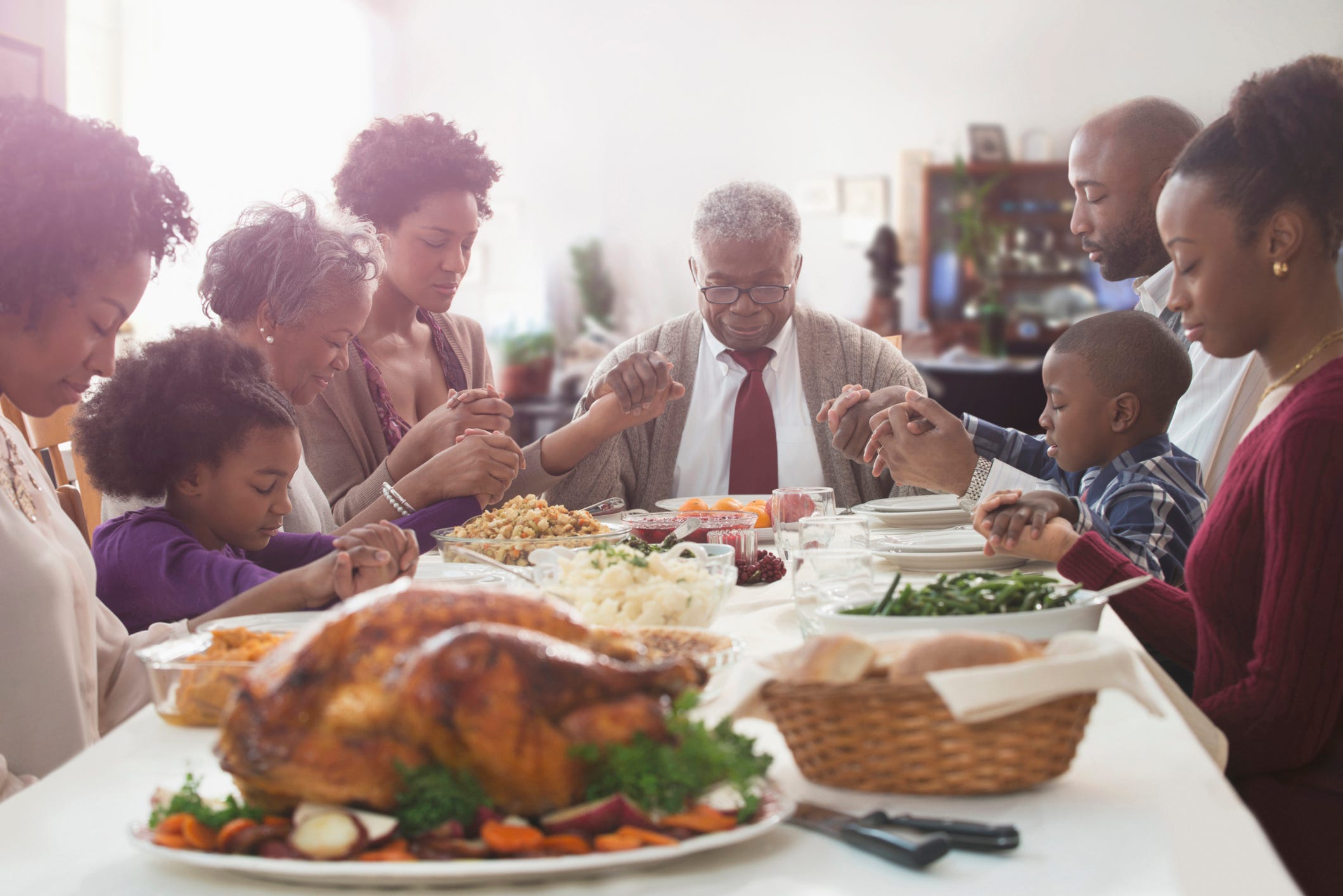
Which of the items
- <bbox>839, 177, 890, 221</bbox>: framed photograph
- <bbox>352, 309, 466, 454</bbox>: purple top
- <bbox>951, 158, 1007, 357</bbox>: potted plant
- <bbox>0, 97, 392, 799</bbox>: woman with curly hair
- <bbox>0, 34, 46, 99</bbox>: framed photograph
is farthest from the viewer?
<bbox>839, 177, 890, 221</bbox>: framed photograph

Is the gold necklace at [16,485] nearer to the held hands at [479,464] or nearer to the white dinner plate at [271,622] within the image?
the white dinner plate at [271,622]

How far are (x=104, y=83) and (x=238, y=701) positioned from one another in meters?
5.65

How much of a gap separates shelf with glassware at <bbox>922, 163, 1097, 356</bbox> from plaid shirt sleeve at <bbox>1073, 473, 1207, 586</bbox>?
670cm

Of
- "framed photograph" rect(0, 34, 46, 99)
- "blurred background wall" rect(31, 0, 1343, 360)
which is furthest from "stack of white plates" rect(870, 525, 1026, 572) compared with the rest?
"blurred background wall" rect(31, 0, 1343, 360)

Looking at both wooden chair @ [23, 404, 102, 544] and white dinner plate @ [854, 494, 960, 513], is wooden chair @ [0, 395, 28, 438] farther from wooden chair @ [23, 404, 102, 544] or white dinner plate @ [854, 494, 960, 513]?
white dinner plate @ [854, 494, 960, 513]

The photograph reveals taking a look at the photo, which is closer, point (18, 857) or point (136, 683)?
point (18, 857)

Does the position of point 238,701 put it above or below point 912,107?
below

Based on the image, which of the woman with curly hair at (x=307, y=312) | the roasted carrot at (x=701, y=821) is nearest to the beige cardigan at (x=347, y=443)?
the woman with curly hair at (x=307, y=312)

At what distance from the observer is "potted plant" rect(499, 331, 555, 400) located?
8.40 metres

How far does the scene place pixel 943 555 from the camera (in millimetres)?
1901

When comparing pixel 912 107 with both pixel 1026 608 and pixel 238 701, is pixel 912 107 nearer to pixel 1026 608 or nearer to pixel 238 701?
pixel 1026 608

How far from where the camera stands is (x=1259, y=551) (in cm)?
143

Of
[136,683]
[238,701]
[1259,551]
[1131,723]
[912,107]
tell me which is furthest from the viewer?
Answer: [912,107]

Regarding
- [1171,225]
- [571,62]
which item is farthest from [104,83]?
[1171,225]
